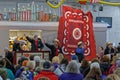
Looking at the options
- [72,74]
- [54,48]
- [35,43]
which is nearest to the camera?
[72,74]

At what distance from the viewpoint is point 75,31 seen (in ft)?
60.2

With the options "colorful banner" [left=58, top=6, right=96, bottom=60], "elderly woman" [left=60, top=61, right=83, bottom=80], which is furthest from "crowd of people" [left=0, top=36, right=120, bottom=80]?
"colorful banner" [left=58, top=6, right=96, bottom=60]

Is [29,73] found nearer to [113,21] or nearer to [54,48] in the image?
[54,48]

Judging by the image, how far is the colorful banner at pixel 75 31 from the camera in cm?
1814

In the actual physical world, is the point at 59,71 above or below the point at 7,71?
below

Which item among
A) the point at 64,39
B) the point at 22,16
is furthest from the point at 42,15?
the point at 64,39

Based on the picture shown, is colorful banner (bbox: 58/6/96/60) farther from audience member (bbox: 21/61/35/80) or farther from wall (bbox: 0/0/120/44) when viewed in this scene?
wall (bbox: 0/0/120/44)

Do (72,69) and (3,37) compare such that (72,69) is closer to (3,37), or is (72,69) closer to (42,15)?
(3,37)

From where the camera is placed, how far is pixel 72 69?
8258 mm

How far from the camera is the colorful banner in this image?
18.1 m

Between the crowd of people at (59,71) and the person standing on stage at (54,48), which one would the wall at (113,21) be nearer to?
the person standing on stage at (54,48)

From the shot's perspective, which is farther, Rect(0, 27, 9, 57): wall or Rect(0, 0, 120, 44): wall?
Rect(0, 0, 120, 44): wall

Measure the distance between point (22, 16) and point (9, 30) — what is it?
134 centimetres

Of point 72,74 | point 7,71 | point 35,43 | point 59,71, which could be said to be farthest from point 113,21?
point 72,74
